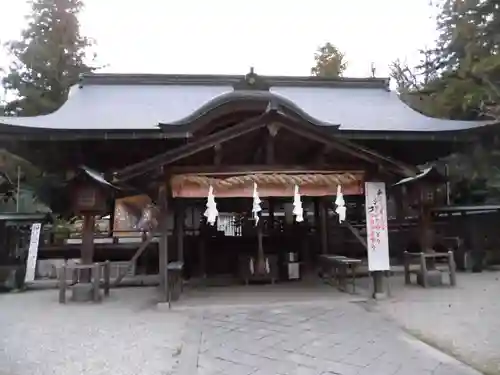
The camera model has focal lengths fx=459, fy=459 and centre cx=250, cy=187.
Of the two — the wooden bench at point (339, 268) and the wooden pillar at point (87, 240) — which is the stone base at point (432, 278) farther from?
the wooden pillar at point (87, 240)

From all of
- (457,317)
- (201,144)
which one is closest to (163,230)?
(201,144)

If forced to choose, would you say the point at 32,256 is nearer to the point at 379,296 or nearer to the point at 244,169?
the point at 244,169

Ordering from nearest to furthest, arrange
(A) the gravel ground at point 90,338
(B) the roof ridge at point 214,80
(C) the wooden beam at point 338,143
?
(A) the gravel ground at point 90,338, (C) the wooden beam at point 338,143, (B) the roof ridge at point 214,80

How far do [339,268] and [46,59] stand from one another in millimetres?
16047

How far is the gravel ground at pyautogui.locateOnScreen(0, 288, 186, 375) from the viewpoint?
4988mm

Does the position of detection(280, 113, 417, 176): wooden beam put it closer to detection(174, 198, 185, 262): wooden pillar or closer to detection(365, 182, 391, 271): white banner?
detection(365, 182, 391, 271): white banner

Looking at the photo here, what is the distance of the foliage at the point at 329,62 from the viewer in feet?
102

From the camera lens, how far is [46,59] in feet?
64.5

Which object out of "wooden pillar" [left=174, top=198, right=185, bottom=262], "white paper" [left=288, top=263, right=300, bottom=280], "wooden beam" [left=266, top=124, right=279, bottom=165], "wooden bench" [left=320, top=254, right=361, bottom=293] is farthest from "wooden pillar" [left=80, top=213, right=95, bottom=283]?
"wooden bench" [left=320, top=254, right=361, bottom=293]

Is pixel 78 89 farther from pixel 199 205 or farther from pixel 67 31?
pixel 67 31

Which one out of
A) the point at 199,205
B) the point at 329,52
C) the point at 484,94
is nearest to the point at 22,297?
the point at 199,205

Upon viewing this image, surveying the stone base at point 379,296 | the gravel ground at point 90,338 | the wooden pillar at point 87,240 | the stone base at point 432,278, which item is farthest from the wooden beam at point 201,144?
the stone base at point 432,278

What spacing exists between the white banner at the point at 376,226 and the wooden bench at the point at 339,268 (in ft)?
2.38

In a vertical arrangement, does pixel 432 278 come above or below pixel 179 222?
below
